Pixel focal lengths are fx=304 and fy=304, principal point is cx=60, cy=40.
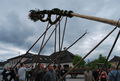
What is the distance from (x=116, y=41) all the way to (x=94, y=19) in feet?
2.70

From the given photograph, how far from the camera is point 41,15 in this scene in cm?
1075

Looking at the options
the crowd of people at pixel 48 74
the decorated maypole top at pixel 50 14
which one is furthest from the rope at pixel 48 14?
the crowd of people at pixel 48 74

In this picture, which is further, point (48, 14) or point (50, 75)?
point (50, 75)

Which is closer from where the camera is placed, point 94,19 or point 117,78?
point 94,19

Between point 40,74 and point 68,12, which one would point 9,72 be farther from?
point 68,12

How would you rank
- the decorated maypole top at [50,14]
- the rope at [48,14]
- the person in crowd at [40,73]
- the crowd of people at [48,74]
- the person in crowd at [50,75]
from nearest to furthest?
the decorated maypole top at [50,14] → the crowd of people at [48,74] → the rope at [48,14] → the person in crowd at [40,73] → the person in crowd at [50,75]

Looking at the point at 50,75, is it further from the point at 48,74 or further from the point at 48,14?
the point at 48,14

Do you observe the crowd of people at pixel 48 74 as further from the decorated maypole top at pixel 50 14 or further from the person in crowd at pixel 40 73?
the decorated maypole top at pixel 50 14

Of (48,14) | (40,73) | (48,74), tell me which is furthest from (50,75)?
(48,14)

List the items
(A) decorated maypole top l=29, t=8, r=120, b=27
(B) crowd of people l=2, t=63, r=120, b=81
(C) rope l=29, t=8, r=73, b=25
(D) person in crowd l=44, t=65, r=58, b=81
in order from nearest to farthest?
1. (A) decorated maypole top l=29, t=8, r=120, b=27
2. (B) crowd of people l=2, t=63, r=120, b=81
3. (C) rope l=29, t=8, r=73, b=25
4. (D) person in crowd l=44, t=65, r=58, b=81

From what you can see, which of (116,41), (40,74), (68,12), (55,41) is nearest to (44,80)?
(40,74)

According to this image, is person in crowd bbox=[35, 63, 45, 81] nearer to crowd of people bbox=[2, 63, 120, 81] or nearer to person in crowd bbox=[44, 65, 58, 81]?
crowd of people bbox=[2, 63, 120, 81]

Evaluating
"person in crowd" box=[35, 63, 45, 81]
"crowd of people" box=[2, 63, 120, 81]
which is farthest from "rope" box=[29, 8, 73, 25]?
"person in crowd" box=[35, 63, 45, 81]

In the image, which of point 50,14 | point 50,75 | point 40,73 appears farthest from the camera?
point 40,73
